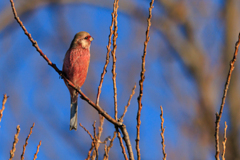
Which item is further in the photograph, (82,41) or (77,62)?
(82,41)

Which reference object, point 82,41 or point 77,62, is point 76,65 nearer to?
point 77,62

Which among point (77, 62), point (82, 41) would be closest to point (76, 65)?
point (77, 62)

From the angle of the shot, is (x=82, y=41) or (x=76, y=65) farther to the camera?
(x=82, y=41)

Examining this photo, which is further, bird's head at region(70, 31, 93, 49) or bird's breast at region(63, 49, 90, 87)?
bird's head at region(70, 31, 93, 49)

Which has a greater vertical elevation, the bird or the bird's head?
the bird's head

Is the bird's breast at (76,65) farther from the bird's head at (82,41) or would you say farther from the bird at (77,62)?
the bird's head at (82,41)

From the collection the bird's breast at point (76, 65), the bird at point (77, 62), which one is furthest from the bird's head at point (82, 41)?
the bird's breast at point (76, 65)

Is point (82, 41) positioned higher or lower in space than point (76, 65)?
higher

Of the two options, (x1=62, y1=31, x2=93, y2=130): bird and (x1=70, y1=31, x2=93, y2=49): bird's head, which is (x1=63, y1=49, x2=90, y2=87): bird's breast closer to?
(x1=62, y1=31, x2=93, y2=130): bird

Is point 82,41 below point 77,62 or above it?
above

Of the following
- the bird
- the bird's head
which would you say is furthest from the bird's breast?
the bird's head

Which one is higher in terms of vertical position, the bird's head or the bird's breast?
the bird's head

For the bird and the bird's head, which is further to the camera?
the bird's head

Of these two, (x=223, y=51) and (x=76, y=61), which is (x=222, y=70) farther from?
(x=76, y=61)
